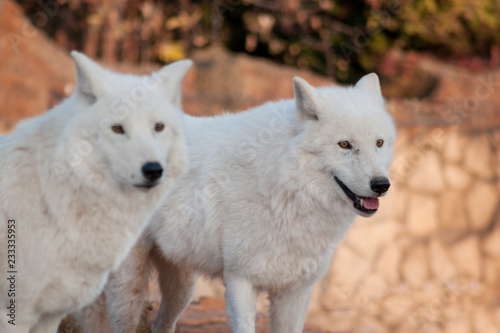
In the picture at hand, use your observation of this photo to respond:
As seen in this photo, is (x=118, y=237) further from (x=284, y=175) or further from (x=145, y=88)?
(x=284, y=175)

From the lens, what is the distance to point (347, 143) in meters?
4.07

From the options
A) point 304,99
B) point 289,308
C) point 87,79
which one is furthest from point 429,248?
point 87,79

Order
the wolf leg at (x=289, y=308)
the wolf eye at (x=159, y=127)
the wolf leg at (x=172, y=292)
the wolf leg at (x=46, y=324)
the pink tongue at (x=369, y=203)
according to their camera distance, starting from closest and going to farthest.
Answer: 1. the wolf eye at (x=159, y=127)
2. the wolf leg at (x=46, y=324)
3. the pink tongue at (x=369, y=203)
4. the wolf leg at (x=289, y=308)
5. the wolf leg at (x=172, y=292)

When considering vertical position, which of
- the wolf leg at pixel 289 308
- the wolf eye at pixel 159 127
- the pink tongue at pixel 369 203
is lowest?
the wolf leg at pixel 289 308

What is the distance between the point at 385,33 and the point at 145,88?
941cm

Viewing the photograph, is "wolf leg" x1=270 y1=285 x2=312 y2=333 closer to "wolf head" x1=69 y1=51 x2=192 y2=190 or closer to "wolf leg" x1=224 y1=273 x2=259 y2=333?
"wolf leg" x1=224 y1=273 x2=259 y2=333

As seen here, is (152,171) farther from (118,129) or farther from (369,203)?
(369,203)

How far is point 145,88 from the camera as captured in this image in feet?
11.1

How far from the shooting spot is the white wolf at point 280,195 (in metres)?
4.08

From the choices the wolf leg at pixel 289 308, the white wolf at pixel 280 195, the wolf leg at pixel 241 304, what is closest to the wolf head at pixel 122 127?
the white wolf at pixel 280 195

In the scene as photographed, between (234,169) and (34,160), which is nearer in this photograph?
(34,160)

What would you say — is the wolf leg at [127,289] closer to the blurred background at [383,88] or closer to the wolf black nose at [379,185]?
the wolf black nose at [379,185]

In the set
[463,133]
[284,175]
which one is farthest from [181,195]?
[463,133]

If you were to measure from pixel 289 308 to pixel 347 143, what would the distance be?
3.83 feet
